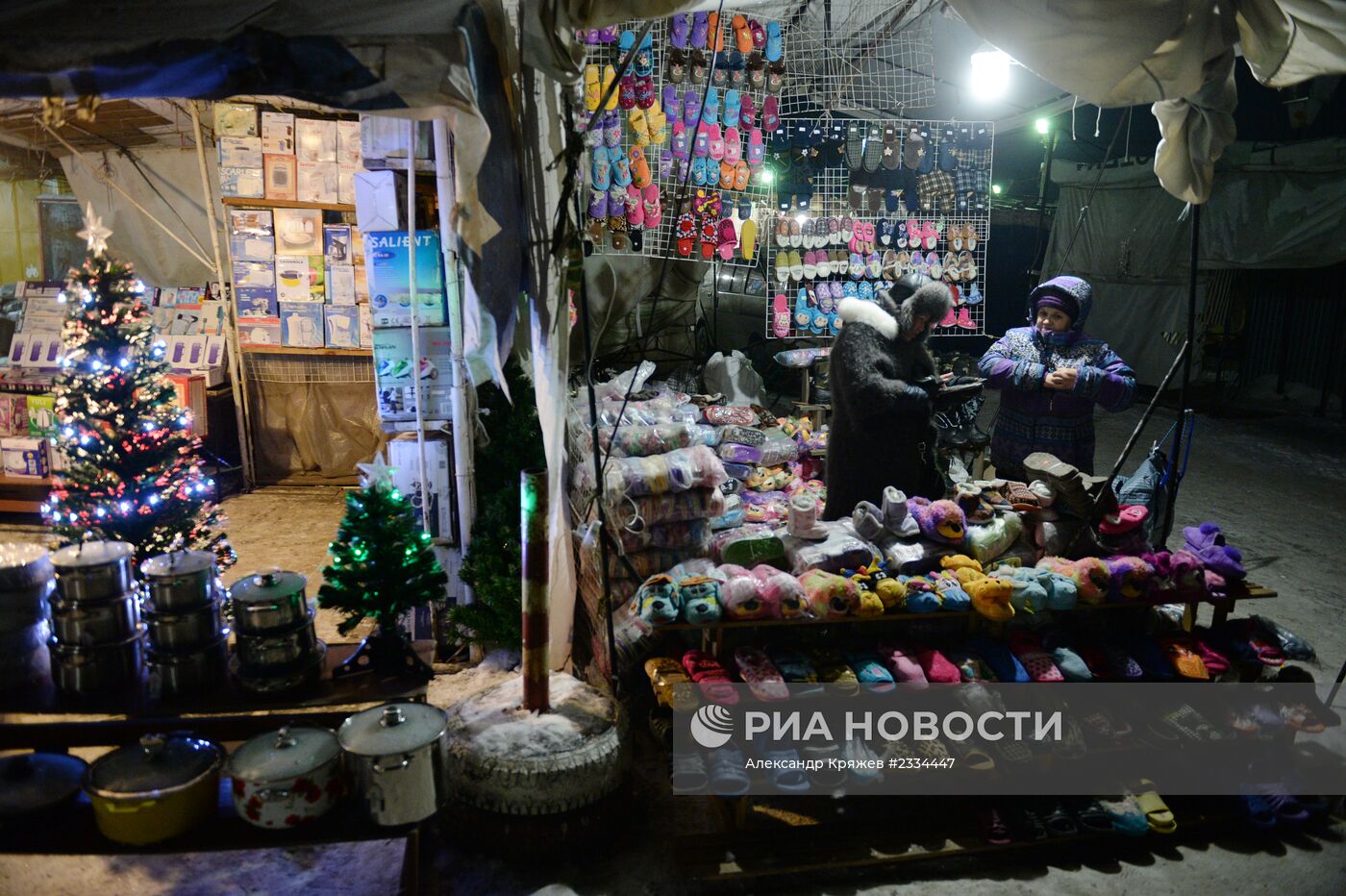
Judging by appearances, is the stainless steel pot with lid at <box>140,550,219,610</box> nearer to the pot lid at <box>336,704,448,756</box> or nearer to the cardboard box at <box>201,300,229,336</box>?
the pot lid at <box>336,704,448,756</box>

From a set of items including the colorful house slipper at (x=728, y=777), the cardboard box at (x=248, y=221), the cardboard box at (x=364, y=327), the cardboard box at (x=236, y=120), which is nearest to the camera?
the colorful house slipper at (x=728, y=777)

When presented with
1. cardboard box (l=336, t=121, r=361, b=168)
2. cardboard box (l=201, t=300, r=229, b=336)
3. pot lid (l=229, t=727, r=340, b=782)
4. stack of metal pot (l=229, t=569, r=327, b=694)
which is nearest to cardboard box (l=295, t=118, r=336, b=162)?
cardboard box (l=336, t=121, r=361, b=168)

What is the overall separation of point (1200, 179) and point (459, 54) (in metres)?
3.48

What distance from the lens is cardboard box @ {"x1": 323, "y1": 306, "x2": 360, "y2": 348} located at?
8.05 m

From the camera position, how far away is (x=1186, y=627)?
170 inches

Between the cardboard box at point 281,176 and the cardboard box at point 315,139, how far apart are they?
120 mm

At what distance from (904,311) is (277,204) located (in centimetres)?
587

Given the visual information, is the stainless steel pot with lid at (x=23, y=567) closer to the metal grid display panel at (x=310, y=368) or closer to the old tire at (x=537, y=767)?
the old tire at (x=537, y=767)

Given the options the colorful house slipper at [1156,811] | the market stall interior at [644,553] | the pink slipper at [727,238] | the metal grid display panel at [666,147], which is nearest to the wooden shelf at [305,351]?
the market stall interior at [644,553]

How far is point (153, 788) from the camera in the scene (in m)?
2.74

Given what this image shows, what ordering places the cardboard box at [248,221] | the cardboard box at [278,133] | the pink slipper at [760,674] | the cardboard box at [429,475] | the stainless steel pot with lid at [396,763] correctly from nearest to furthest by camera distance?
the stainless steel pot with lid at [396,763] → the pink slipper at [760,674] → the cardboard box at [429,475] → the cardboard box at [278,133] → the cardboard box at [248,221]

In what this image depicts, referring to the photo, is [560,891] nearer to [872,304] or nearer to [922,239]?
[872,304]

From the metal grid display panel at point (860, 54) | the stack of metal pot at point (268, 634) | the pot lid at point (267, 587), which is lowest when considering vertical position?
the stack of metal pot at point (268, 634)

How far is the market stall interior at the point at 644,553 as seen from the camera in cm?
303
